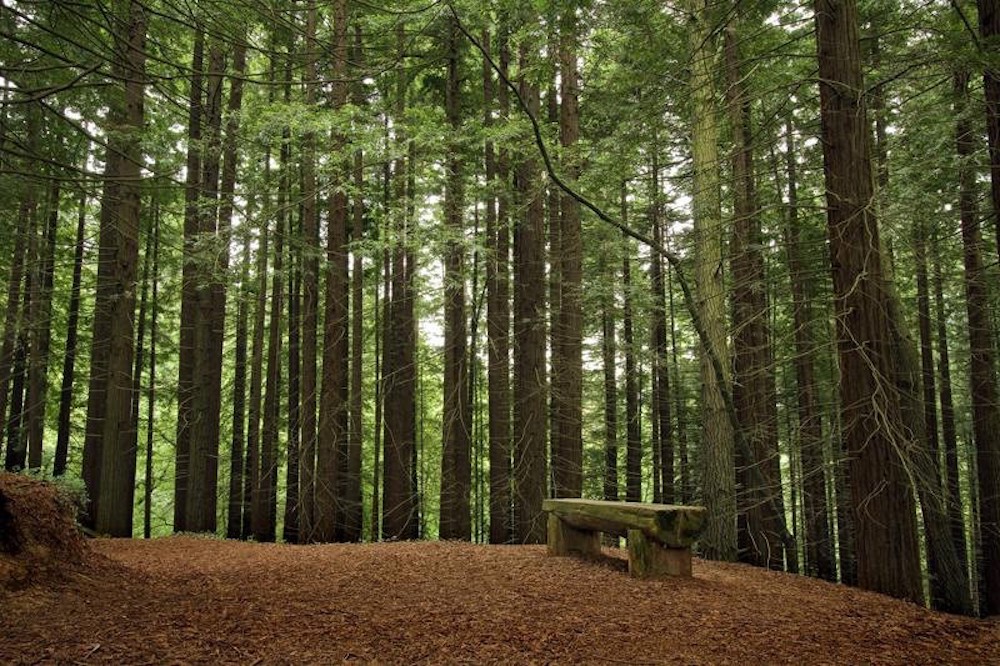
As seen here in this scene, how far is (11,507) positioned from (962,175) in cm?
1346

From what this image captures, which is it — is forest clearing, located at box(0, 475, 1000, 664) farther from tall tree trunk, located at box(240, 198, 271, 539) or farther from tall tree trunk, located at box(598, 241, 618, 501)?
tall tree trunk, located at box(598, 241, 618, 501)

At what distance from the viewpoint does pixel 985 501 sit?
39.6 ft

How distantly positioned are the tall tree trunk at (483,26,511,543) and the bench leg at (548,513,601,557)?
5.07 meters

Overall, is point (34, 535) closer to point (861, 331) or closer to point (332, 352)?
point (332, 352)

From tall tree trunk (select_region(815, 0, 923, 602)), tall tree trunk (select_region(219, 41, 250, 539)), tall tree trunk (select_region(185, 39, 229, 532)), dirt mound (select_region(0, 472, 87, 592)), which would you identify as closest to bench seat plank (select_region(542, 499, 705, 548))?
tall tree trunk (select_region(815, 0, 923, 602))

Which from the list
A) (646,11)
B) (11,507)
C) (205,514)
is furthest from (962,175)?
(205,514)

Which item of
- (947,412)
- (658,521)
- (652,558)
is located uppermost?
(947,412)

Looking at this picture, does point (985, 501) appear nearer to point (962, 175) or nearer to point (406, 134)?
point (962, 175)

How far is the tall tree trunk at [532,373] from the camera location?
37.8ft

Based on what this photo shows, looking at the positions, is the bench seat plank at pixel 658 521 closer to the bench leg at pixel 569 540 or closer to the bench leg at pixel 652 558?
the bench leg at pixel 652 558

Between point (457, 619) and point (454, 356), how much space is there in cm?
975

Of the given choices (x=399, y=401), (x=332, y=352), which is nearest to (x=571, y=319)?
(x=399, y=401)

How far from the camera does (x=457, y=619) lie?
4.50 meters

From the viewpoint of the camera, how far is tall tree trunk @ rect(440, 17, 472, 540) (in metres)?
12.0
